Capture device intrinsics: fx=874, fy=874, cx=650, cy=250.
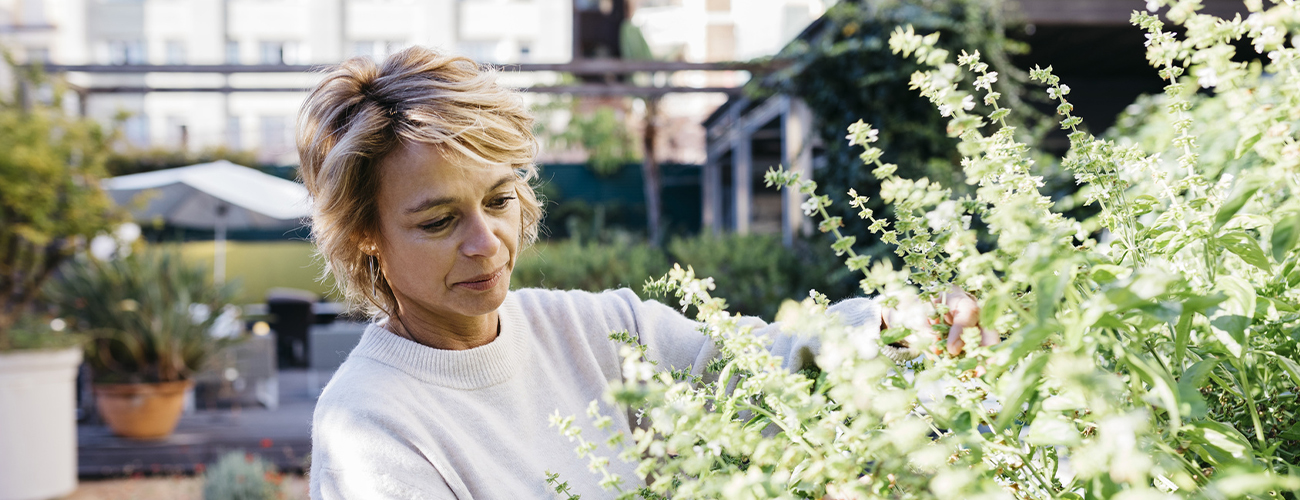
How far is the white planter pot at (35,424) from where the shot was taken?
4.61 m

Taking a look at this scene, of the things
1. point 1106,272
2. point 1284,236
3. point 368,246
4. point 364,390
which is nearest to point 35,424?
point 368,246

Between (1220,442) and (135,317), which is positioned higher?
(1220,442)

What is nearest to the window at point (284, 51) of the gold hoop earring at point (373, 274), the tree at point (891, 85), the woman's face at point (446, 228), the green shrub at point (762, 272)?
the green shrub at point (762, 272)

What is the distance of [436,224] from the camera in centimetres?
123

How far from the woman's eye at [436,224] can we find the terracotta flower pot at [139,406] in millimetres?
5622

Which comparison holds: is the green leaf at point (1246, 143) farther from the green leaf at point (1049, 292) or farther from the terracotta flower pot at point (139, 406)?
the terracotta flower pot at point (139, 406)

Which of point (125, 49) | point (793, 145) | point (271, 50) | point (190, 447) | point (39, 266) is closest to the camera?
point (39, 266)

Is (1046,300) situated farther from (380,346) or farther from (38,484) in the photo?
(38,484)

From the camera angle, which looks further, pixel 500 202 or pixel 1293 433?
pixel 500 202

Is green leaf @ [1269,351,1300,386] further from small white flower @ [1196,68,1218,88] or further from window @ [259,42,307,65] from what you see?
window @ [259,42,307,65]

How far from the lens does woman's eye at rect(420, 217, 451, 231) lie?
122 centimetres

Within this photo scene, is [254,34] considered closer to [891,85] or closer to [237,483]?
[891,85]

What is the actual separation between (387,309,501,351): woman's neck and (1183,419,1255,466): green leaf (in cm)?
107

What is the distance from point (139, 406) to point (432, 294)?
5564 mm
